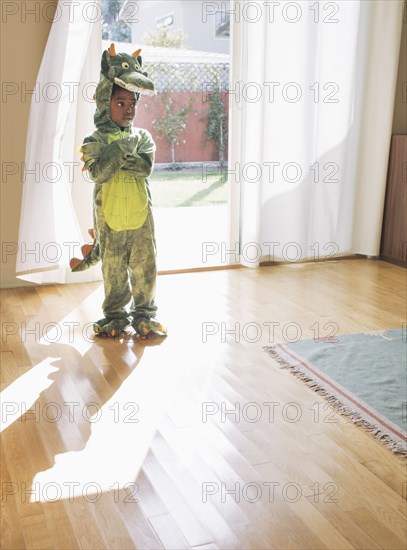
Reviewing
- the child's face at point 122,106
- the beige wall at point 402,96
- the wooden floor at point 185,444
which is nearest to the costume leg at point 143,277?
the wooden floor at point 185,444

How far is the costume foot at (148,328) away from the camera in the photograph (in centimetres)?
321

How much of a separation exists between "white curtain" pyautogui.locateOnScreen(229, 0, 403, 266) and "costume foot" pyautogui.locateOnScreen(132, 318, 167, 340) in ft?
4.54

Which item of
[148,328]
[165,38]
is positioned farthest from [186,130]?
[148,328]

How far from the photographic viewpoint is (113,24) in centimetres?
411

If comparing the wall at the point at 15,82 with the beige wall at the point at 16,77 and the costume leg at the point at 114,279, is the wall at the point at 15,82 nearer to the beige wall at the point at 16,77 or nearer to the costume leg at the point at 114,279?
the beige wall at the point at 16,77

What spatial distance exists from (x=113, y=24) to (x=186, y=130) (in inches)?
29.8

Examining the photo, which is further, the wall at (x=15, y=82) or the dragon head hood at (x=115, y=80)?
the wall at (x=15, y=82)

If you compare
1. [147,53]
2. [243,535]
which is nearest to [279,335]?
[243,535]

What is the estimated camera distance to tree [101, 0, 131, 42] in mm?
4086

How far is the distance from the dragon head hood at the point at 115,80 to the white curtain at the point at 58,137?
0.82 metres

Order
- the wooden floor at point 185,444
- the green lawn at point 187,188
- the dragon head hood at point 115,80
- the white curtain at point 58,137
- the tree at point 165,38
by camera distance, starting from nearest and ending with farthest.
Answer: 1. the wooden floor at point 185,444
2. the dragon head hood at point 115,80
3. the white curtain at point 58,137
4. the tree at point 165,38
5. the green lawn at point 187,188

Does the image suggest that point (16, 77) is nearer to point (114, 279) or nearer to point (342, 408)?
point (114, 279)

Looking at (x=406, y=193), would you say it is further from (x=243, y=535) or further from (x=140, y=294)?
(x=243, y=535)

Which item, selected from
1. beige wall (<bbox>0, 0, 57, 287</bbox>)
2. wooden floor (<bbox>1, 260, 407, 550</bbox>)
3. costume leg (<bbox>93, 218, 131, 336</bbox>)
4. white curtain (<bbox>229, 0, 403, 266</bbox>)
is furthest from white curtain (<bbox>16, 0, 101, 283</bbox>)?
white curtain (<bbox>229, 0, 403, 266</bbox>)
